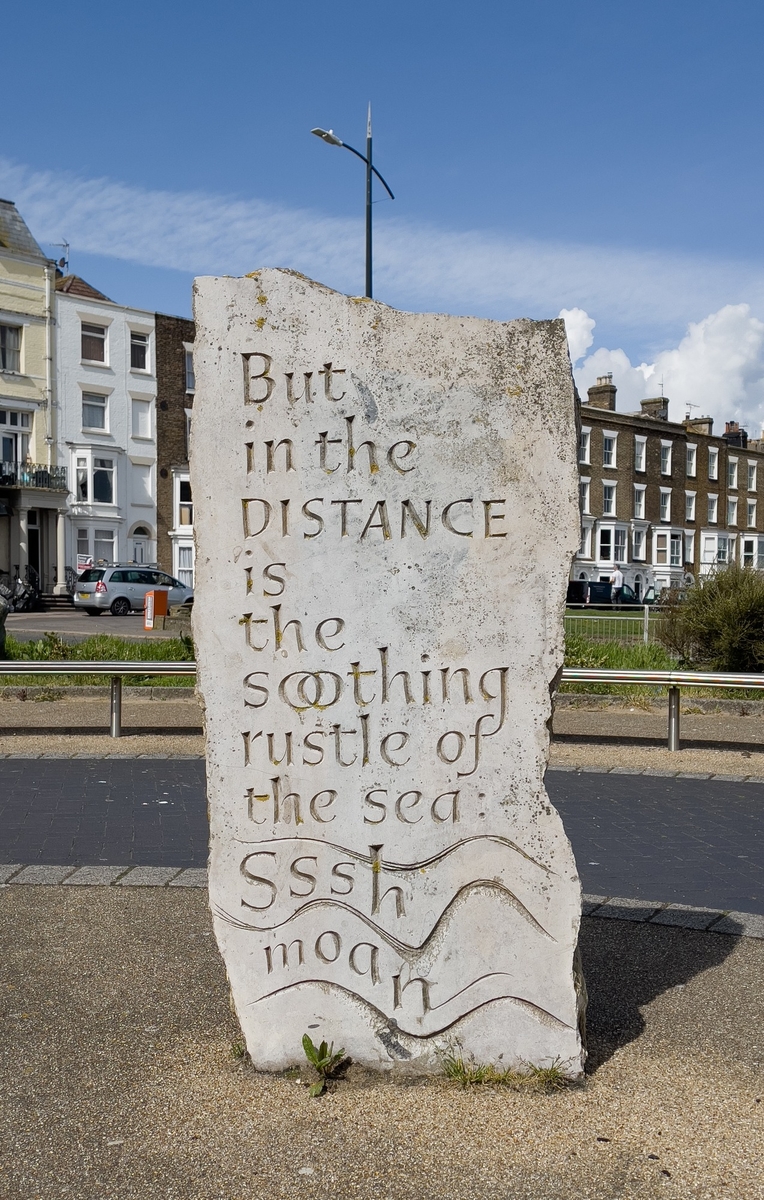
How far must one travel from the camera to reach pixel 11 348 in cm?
4450

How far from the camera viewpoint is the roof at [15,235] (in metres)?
44.6

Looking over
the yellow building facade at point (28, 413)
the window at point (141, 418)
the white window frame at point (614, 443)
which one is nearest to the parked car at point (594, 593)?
the white window frame at point (614, 443)

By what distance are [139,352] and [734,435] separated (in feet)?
122

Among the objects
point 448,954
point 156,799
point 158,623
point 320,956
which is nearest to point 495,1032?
point 448,954

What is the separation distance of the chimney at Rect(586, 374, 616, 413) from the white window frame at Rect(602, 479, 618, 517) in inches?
147

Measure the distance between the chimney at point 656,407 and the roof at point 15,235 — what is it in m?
33.5

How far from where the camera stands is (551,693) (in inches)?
143

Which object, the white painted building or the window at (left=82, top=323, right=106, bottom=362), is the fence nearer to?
the white painted building

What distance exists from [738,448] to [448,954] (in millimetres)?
68036

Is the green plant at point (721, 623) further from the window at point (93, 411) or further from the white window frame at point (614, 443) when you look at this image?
the white window frame at point (614, 443)

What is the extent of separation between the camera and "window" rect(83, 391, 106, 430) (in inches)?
1839

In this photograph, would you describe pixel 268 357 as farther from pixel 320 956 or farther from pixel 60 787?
pixel 60 787

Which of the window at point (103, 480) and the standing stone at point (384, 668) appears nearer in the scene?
the standing stone at point (384, 668)

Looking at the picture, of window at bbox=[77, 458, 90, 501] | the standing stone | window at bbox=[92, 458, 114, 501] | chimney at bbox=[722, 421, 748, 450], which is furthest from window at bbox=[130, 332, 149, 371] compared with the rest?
the standing stone
